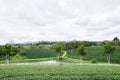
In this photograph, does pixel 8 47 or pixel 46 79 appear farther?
pixel 8 47

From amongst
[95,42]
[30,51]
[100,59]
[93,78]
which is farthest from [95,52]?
[93,78]

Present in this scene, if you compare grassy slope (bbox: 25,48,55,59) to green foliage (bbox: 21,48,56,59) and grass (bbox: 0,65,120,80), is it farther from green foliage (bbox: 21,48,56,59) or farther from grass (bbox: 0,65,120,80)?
grass (bbox: 0,65,120,80)

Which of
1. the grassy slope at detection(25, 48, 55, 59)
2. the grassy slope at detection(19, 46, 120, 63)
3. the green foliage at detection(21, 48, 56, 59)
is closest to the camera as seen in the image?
the grassy slope at detection(19, 46, 120, 63)

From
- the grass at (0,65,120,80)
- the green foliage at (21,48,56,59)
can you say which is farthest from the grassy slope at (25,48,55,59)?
the grass at (0,65,120,80)

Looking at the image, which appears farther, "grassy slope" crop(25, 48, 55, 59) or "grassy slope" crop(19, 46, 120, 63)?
"grassy slope" crop(25, 48, 55, 59)

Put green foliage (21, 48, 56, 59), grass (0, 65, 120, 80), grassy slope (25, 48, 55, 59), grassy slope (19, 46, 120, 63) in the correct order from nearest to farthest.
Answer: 1. grass (0, 65, 120, 80)
2. grassy slope (19, 46, 120, 63)
3. green foliage (21, 48, 56, 59)
4. grassy slope (25, 48, 55, 59)

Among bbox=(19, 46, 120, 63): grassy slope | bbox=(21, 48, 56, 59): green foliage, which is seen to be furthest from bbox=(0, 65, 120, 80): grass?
bbox=(21, 48, 56, 59): green foliage

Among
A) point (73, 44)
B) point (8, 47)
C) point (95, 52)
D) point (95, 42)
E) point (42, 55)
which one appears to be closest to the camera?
point (8, 47)

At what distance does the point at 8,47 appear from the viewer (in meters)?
69.4

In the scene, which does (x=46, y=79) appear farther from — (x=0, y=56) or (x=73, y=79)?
(x=0, y=56)

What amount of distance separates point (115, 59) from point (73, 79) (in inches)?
2515

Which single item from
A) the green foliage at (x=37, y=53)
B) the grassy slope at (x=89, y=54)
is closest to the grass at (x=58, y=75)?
the grassy slope at (x=89, y=54)

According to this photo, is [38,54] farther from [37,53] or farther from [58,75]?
[58,75]

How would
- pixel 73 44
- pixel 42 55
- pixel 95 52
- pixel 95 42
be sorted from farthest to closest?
pixel 95 42 < pixel 73 44 < pixel 42 55 < pixel 95 52
